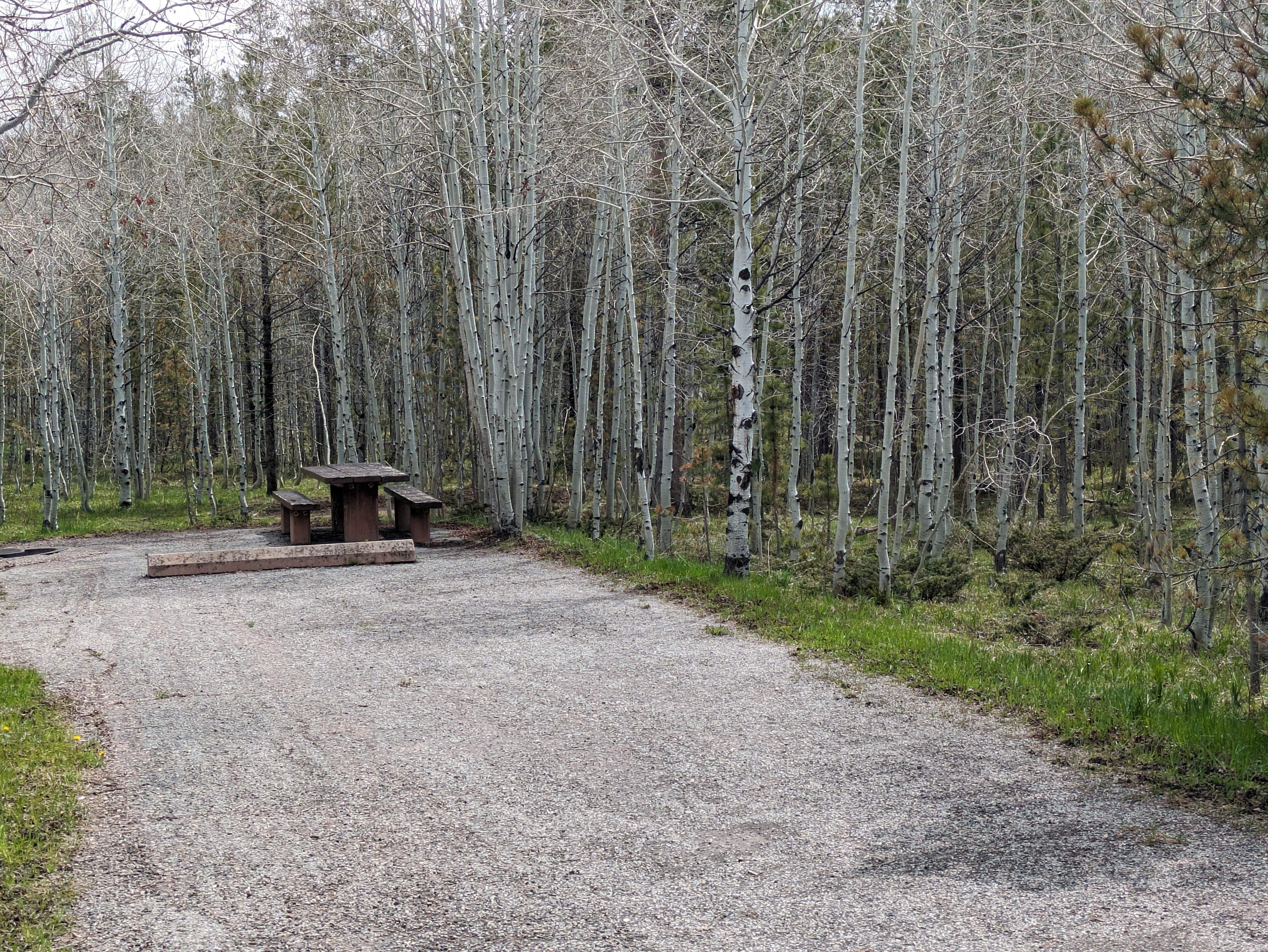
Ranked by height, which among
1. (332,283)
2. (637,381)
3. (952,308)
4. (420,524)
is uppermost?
(332,283)

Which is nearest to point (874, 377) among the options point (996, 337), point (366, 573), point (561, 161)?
point (996, 337)

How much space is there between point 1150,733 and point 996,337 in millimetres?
15816

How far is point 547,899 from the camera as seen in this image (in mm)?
3496

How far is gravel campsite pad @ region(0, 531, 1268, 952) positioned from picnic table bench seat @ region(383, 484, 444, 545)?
651 cm

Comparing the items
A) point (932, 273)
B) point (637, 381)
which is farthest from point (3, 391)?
point (932, 273)

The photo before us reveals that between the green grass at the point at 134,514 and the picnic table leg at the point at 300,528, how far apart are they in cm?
444

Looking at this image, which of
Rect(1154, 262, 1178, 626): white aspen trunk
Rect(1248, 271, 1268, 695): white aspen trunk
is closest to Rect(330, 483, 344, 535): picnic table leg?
Rect(1154, 262, 1178, 626): white aspen trunk

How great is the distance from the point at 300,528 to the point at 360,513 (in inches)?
39.1

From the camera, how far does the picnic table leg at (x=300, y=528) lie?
1431 centimetres

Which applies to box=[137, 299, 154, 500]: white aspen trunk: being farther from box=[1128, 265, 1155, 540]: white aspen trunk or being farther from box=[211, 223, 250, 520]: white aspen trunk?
box=[1128, 265, 1155, 540]: white aspen trunk

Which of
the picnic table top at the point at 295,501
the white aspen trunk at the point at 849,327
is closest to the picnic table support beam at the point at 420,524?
the picnic table top at the point at 295,501

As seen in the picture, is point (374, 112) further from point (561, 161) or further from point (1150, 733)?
point (1150, 733)

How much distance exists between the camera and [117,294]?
20.0 meters

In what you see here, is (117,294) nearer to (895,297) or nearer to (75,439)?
(75,439)
